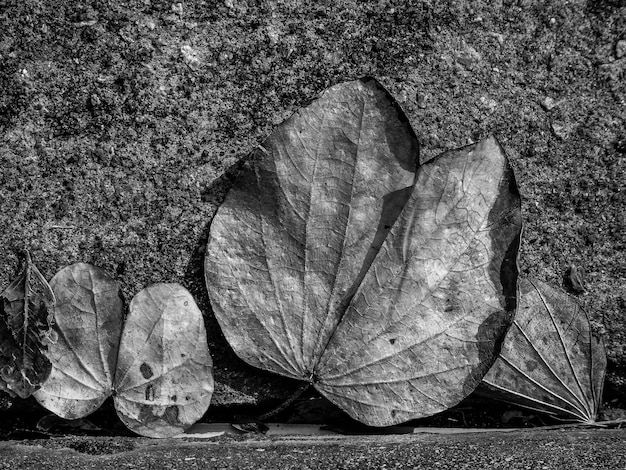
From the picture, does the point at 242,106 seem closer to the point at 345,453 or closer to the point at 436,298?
the point at 436,298

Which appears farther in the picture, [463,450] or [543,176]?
[543,176]

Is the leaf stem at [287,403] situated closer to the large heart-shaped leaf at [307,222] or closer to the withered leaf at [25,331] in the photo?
the large heart-shaped leaf at [307,222]

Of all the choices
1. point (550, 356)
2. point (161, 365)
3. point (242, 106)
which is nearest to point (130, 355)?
point (161, 365)

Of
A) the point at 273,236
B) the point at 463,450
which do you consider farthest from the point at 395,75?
the point at 463,450

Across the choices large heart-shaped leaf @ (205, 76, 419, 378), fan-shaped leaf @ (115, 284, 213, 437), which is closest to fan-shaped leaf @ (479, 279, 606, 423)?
large heart-shaped leaf @ (205, 76, 419, 378)

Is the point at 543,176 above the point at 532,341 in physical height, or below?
above

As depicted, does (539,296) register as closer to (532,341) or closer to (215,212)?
(532,341)

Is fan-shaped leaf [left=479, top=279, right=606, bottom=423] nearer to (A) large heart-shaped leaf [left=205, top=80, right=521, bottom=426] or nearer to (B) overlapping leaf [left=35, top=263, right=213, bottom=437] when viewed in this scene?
(A) large heart-shaped leaf [left=205, top=80, right=521, bottom=426]
